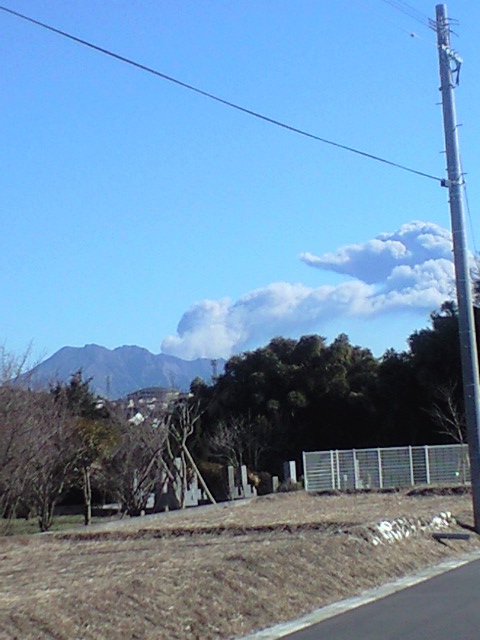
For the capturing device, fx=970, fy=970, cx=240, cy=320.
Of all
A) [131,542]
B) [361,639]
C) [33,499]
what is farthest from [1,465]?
[361,639]

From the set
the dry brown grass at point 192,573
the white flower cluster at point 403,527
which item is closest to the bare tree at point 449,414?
the dry brown grass at point 192,573

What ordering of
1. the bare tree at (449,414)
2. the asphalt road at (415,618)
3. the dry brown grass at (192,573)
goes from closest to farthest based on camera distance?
the dry brown grass at (192,573) < the asphalt road at (415,618) < the bare tree at (449,414)

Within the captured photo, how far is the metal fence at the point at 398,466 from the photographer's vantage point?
37906 mm

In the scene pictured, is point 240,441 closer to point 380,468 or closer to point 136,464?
point 380,468

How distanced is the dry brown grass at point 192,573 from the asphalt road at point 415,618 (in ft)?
2.31

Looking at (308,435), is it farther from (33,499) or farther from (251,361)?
(33,499)

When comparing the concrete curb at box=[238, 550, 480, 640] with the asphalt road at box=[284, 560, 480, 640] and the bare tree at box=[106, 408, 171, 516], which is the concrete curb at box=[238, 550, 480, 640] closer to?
the asphalt road at box=[284, 560, 480, 640]

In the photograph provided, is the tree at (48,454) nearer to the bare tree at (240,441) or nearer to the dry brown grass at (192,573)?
the dry brown grass at (192,573)

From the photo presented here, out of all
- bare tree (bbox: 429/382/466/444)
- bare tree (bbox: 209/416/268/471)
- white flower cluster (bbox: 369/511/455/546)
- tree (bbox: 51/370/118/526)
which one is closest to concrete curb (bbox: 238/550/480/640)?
white flower cluster (bbox: 369/511/455/546)

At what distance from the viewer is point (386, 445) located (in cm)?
4741

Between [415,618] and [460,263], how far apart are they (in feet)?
32.6

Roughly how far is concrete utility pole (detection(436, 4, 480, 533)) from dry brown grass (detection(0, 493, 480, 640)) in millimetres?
1708

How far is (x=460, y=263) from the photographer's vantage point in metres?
19.5

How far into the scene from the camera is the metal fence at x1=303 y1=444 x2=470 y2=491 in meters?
37.9
